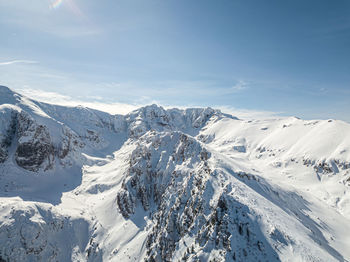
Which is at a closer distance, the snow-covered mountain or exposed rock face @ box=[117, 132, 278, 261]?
exposed rock face @ box=[117, 132, 278, 261]

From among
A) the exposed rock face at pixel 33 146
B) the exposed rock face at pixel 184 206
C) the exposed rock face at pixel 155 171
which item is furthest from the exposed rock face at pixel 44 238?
the exposed rock face at pixel 33 146

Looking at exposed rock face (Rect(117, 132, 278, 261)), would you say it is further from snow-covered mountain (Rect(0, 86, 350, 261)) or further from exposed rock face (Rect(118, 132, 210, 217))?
snow-covered mountain (Rect(0, 86, 350, 261))

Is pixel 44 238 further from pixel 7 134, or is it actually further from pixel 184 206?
pixel 7 134

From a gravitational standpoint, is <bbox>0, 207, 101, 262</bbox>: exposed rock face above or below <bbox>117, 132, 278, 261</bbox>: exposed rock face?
below

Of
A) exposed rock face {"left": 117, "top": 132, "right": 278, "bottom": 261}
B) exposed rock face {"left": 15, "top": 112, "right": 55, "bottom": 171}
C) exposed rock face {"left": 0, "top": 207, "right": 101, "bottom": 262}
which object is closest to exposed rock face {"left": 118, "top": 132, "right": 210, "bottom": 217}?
exposed rock face {"left": 117, "top": 132, "right": 278, "bottom": 261}

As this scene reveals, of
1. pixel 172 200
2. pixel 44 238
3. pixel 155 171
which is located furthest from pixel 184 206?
pixel 44 238

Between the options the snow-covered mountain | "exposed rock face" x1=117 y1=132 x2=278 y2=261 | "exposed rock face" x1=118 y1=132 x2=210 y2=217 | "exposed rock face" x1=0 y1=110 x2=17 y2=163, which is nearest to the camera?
"exposed rock face" x1=117 y1=132 x2=278 y2=261
